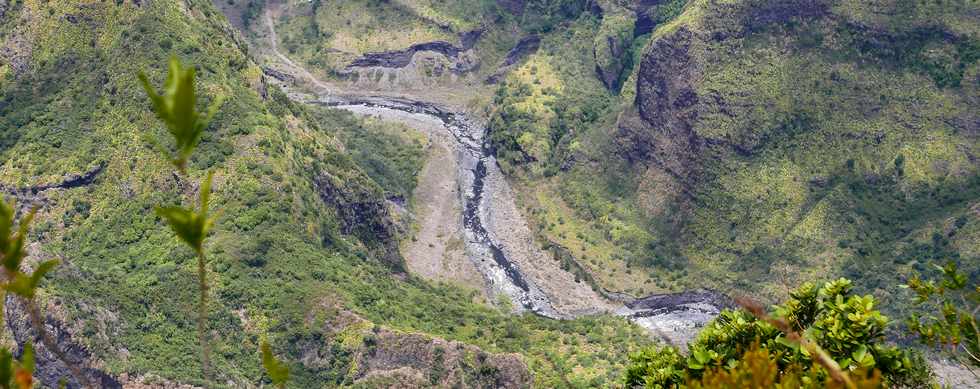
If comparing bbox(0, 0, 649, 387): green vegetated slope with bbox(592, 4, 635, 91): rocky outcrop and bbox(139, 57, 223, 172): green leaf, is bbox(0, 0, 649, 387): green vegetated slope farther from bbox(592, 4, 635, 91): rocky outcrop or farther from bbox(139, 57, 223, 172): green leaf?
bbox(139, 57, 223, 172): green leaf

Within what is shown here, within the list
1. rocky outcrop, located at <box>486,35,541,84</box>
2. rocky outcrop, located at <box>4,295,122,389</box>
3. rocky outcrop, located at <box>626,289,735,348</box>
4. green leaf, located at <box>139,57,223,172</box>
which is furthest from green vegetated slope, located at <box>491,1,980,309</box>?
green leaf, located at <box>139,57,223,172</box>

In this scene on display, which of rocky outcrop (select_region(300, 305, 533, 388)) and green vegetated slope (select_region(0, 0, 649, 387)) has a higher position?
green vegetated slope (select_region(0, 0, 649, 387))

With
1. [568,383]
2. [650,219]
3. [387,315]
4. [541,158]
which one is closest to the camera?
[568,383]

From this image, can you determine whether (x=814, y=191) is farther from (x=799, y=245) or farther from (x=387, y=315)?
(x=387, y=315)

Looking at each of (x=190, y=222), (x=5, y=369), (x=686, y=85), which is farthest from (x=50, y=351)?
(x=686, y=85)

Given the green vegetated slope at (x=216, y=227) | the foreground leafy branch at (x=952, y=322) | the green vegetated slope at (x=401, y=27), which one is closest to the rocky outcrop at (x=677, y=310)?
the green vegetated slope at (x=216, y=227)

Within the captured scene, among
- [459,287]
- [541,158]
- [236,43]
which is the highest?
[236,43]

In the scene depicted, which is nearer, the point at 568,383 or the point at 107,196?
the point at 568,383

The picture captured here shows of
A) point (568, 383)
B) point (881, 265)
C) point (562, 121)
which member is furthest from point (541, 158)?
point (568, 383)
